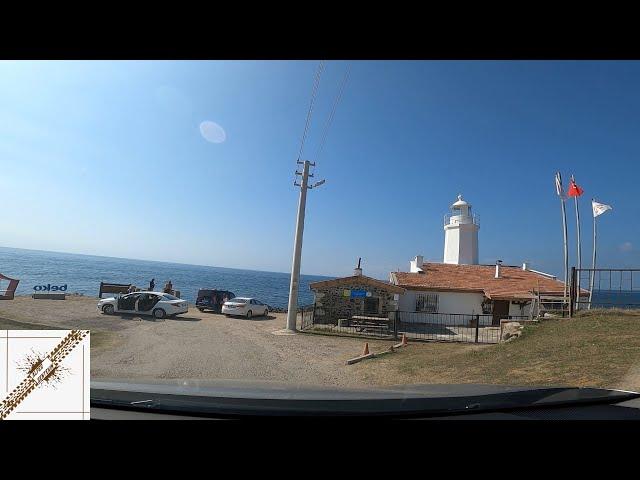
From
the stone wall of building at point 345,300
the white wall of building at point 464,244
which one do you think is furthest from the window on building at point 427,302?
the white wall of building at point 464,244

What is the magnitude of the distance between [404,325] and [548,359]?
1414 centimetres

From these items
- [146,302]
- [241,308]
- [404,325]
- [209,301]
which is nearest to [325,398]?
[146,302]

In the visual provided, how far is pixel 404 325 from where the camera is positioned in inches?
846

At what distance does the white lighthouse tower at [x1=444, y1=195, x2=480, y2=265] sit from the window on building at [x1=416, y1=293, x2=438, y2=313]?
909 centimetres

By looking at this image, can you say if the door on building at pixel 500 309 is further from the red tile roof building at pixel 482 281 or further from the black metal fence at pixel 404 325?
the red tile roof building at pixel 482 281

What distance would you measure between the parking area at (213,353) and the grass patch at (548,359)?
1.27 m

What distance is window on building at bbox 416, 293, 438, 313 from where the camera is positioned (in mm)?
24188

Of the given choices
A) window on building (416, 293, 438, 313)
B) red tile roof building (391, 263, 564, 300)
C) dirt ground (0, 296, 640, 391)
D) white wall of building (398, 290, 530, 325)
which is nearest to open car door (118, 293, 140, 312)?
dirt ground (0, 296, 640, 391)

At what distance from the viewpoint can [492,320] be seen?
23125 millimetres

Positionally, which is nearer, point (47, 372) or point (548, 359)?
point (47, 372)

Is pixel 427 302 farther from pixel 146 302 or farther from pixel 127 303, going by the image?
pixel 127 303
